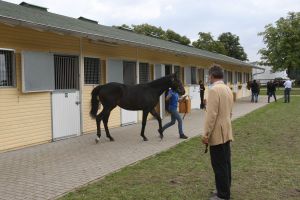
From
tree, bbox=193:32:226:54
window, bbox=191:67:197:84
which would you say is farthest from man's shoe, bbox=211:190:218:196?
tree, bbox=193:32:226:54

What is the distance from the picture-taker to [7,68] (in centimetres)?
1017

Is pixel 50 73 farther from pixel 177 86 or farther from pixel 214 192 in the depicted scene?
pixel 214 192

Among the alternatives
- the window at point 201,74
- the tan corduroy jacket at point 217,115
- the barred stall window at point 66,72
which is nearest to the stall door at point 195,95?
the window at point 201,74

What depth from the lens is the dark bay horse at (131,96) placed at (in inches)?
458

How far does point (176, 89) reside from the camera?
39.0 feet

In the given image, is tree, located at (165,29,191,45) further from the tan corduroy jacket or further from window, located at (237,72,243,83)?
the tan corduroy jacket

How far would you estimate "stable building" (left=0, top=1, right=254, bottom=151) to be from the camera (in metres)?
10.1

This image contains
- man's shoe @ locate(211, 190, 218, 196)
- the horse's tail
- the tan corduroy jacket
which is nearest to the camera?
the tan corduroy jacket

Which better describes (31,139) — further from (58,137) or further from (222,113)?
(222,113)

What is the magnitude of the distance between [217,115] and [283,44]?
2191 inches

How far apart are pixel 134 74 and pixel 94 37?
492 centimetres

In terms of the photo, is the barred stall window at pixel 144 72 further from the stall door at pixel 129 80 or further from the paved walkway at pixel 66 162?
the paved walkway at pixel 66 162

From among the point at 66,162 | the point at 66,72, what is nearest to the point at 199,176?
the point at 66,162

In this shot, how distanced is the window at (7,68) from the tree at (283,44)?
51.6 m
